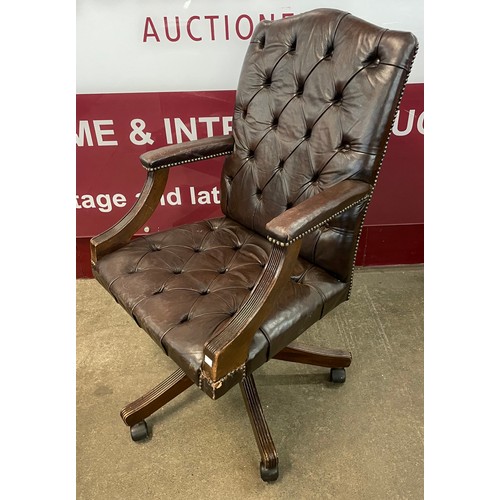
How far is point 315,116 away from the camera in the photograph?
4.07ft

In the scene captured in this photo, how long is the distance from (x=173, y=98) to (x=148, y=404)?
112 centimetres

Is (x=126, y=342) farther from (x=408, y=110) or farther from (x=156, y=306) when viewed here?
(x=408, y=110)

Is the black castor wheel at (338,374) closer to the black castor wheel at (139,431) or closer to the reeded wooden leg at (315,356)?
the reeded wooden leg at (315,356)

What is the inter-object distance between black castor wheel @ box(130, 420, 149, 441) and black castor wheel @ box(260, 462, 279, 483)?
37 cm

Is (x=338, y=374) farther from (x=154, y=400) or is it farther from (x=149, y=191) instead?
(x=149, y=191)

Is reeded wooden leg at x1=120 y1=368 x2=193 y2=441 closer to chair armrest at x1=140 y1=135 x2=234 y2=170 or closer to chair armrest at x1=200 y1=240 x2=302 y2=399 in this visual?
chair armrest at x1=200 y1=240 x2=302 y2=399

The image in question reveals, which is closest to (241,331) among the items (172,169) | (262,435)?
(262,435)

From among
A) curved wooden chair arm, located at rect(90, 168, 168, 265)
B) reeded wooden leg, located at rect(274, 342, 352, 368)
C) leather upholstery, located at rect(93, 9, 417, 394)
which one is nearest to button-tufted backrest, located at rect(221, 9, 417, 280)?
leather upholstery, located at rect(93, 9, 417, 394)

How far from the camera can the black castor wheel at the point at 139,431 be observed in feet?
4.43

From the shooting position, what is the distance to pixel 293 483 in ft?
4.06

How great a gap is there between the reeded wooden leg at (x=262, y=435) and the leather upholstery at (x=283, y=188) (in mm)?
328

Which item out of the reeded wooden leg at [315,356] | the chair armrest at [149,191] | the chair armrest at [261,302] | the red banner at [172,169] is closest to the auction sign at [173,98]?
the red banner at [172,169]

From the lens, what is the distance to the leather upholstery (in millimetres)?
1051

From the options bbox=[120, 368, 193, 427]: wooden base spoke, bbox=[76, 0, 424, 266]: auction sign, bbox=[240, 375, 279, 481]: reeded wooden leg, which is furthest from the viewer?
bbox=[76, 0, 424, 266]: auction sign
